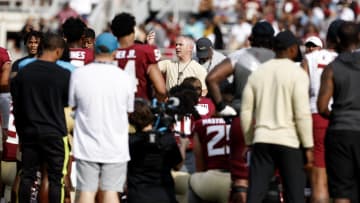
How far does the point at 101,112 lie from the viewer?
1140 centimetres

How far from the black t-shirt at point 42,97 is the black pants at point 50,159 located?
3.5 inches

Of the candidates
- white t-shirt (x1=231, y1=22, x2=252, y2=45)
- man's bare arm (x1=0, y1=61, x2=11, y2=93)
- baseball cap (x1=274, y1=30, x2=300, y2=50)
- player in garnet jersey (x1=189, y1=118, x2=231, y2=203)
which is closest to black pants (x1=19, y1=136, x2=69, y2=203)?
player in garnet jersey (x1=189, y1=118, x2=231, y2=203)

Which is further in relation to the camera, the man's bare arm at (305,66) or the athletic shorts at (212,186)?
the man's bare arm at (305,66)

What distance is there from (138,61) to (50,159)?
138 cm

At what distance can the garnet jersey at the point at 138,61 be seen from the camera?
12617 millimetres

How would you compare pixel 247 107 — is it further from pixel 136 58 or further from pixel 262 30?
pixel 136 58

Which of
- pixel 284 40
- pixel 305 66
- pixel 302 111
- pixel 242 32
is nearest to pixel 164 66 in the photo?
pixel 305 66

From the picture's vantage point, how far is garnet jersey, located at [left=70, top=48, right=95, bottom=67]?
45.2ft

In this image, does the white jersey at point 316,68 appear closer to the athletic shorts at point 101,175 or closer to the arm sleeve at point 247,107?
the arm sleeve at point 247,107

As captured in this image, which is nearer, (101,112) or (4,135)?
(101,112)

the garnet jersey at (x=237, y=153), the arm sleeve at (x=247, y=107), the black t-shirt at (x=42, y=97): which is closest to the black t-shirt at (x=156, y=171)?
the garnet jersey at (x=237, y=153)

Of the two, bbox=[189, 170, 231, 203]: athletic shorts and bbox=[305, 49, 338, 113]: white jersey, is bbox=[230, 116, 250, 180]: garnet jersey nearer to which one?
bbox=[189, 170, 231, 203]: athletic shorts

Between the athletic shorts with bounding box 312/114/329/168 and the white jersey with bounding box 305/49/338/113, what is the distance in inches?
4.1

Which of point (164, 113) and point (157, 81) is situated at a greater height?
point (157, 81)
